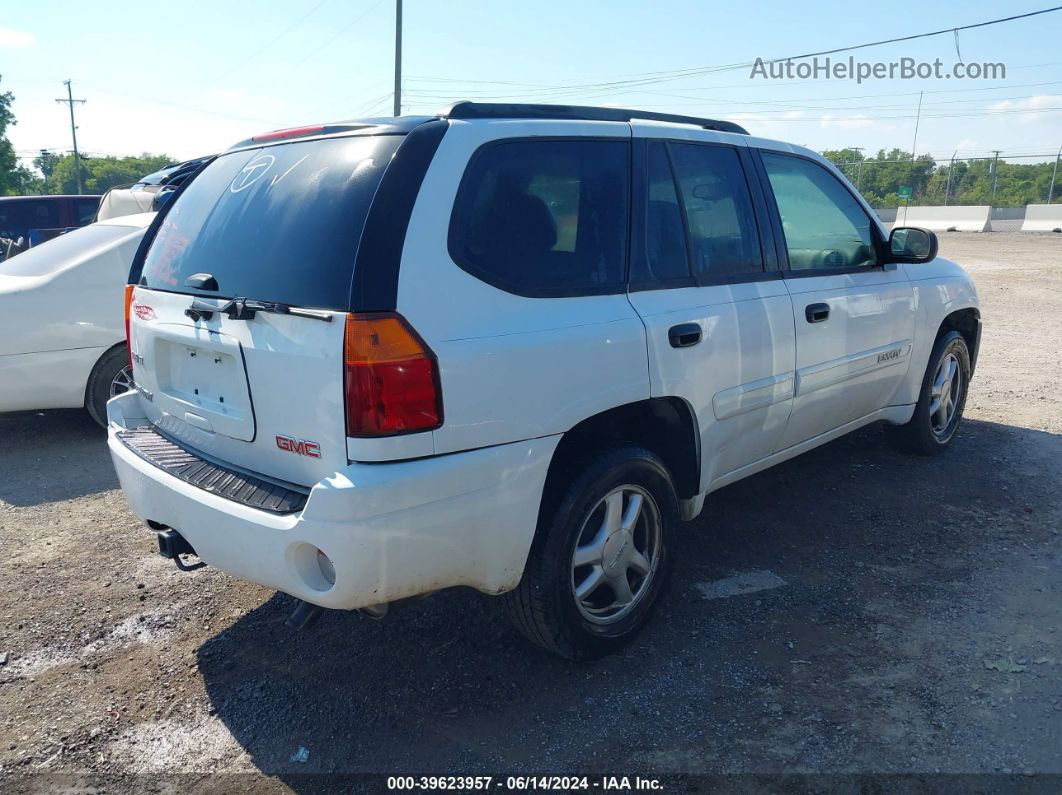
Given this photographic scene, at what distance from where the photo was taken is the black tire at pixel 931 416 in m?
5.10

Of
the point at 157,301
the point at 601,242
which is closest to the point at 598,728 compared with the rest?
the point at 601,242

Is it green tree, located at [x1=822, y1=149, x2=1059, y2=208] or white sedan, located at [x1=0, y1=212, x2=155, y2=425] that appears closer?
white sedan, located at [x1=0, y1=212, x2=155, y2=425]

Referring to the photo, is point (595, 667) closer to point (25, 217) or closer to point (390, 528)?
point (390, 528)

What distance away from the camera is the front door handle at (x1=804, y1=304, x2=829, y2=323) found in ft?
12.7

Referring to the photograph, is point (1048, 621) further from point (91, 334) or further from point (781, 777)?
point (91, 334)

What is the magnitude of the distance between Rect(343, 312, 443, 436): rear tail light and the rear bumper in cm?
13

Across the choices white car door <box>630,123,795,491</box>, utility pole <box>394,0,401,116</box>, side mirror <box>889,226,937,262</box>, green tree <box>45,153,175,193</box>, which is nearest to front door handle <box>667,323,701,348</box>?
white car door <box>630,123,795,491</box>

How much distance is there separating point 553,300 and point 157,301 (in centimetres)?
156

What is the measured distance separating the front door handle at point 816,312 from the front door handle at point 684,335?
87 centimetres

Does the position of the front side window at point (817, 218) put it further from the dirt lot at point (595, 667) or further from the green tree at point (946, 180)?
the green tree at point (946, 180)

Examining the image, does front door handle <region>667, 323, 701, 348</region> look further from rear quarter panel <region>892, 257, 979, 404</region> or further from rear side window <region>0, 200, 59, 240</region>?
rear side window <region>0, 200, 59, 240</region>

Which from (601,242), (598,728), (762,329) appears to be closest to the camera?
(598,728)

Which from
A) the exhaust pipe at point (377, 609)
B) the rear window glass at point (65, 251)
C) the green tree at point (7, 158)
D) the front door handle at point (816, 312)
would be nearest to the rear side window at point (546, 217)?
the exhaust pipe at point (377, 609)

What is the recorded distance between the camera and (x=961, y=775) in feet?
8.30
